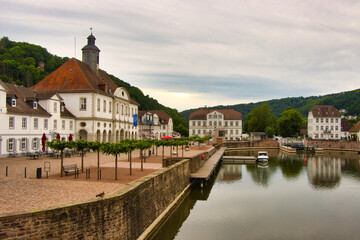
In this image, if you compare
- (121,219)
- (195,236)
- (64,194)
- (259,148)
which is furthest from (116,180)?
(259,148)

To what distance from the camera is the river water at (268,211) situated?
14657 mm

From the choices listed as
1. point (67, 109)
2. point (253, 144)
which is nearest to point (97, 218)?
point (67, 109)

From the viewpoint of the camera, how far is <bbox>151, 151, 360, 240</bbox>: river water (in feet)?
48.1

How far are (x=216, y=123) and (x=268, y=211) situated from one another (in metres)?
72.6

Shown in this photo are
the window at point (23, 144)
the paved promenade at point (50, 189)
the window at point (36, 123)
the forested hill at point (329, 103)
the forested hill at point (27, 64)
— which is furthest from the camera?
the forested hill at point (329, 103)

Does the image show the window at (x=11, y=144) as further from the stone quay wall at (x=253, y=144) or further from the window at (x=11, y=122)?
the stone quay wall at (x=253, y=144)

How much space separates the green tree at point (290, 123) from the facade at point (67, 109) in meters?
46.4

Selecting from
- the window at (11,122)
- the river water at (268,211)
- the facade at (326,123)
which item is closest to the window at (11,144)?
the window at (11,122)

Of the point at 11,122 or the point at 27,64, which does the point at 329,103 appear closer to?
the point at 27,64

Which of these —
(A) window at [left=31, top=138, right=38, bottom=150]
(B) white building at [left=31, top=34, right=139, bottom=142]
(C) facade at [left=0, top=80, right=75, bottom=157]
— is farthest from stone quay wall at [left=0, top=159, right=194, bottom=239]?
(B) white building at [left=31, top=34, right=139, bottom=142]

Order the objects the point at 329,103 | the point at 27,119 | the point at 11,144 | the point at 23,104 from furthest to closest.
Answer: the point at 329,103, the point at 23,104, the point at 27,119, the point at 11,144

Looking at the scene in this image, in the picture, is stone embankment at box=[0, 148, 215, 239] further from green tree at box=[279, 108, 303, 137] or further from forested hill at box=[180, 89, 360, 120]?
forested hill at box=[180, 89, 360, 120]

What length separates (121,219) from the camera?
34.4ft

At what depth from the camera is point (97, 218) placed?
947 cm
